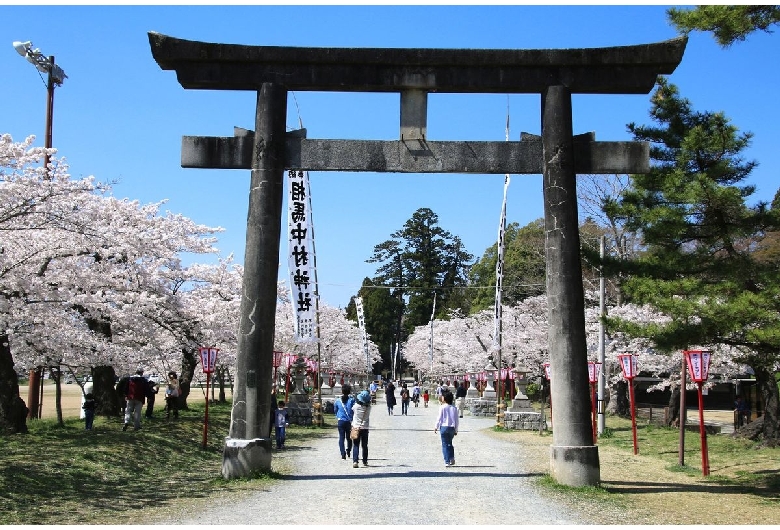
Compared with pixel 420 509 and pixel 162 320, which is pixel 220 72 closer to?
pixel 420 509

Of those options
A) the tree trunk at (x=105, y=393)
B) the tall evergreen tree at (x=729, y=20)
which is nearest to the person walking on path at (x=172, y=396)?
the tree trunk at (x=105, y=393)

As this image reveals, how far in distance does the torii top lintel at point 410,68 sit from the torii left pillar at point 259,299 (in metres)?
0.52

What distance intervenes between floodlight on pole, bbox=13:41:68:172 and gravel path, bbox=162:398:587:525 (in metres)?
13.3

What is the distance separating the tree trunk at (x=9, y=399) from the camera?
57.5 feet

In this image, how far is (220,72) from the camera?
13.0 m

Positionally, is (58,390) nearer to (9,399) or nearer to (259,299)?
(9,399)

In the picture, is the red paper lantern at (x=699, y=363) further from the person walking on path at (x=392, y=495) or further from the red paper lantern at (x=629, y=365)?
the red paper lantern at (x=629, y=365)

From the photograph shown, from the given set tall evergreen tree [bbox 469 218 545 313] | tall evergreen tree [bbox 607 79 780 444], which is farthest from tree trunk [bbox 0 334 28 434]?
tall evergreen tree [bbox 469 218 545 313]

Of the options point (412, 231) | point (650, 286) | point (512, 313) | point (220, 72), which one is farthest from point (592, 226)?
point (412, 231)

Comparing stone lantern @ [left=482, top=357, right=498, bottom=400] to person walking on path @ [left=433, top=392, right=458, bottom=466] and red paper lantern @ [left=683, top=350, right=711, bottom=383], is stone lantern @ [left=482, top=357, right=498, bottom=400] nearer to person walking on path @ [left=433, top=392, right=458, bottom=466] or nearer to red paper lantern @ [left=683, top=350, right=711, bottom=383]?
person walking on path @ [left=433, top=392, right=458, bottom=466]

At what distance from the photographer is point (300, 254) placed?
1827 centimetres

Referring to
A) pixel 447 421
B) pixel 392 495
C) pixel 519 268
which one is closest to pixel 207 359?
pixel 447 421

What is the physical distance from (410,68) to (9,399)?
40.3 feet

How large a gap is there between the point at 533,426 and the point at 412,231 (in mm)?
70493
